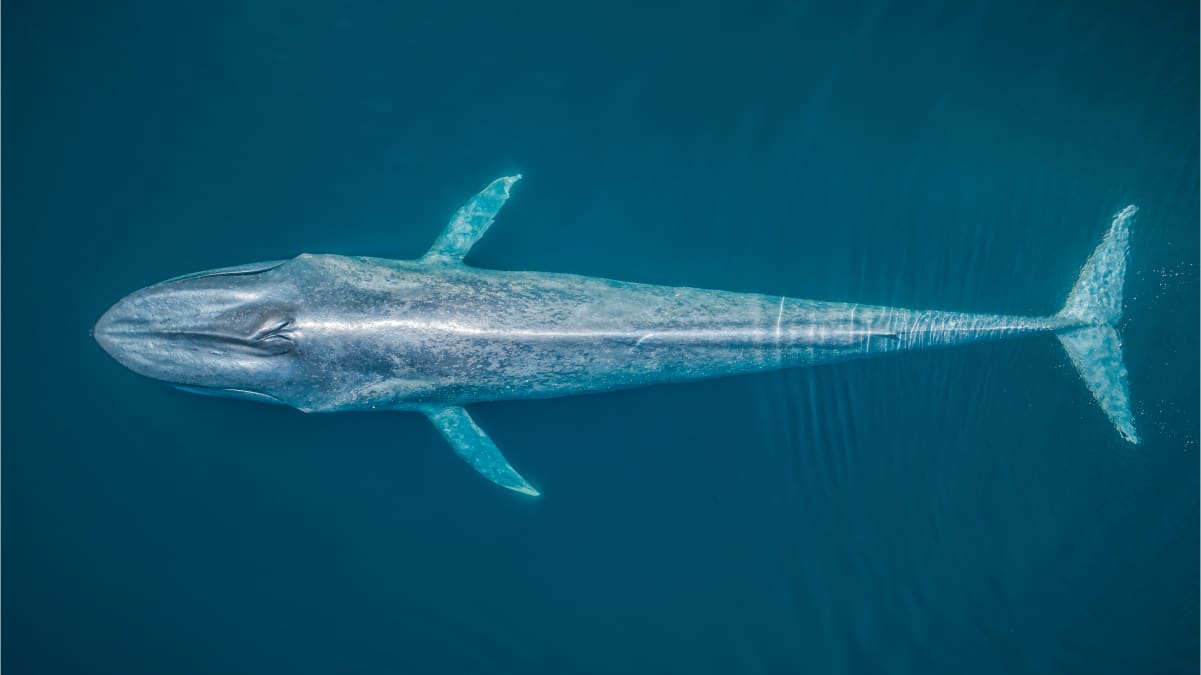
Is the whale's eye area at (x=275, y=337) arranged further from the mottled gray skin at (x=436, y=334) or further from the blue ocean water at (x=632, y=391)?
the blue ocean water at (x=632, y=391)

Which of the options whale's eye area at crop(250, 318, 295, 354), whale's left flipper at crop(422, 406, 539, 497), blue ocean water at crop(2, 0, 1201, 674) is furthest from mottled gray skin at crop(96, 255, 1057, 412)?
blue ocean water at crop(2, 0, 1201, 674)

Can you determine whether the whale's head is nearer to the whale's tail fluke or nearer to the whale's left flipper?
the whale's left flipper

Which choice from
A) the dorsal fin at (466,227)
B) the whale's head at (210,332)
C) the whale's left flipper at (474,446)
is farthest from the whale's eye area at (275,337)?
the dorsal fin at (466,227)

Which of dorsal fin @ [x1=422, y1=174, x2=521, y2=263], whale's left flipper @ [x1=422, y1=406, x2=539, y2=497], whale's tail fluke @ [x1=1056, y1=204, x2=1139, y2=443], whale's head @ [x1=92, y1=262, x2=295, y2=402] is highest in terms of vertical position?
whale's tail fluke @ [x1=1056, y1=204, x2=1139, y2=443]

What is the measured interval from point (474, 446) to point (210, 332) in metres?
2.68

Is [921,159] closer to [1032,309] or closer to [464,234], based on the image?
[1032,309]

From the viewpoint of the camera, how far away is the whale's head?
620 centimetres

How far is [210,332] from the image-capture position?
6168 millimetres

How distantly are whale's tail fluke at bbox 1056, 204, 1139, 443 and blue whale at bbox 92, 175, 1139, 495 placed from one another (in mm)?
15

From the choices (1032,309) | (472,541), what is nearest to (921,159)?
(1032,309)

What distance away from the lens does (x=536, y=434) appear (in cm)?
791

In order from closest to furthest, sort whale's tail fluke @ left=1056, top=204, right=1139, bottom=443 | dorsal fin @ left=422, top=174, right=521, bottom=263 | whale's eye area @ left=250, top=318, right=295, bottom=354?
whale's eye area @ left=250, top=318, right=295, bottom=354 → dorsal fin @ left=422, top=174, right=521, bottom=263 → whale's tail fluke @ left=1056, top=204, right=1139, bottom=443

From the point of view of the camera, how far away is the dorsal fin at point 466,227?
7.32 m

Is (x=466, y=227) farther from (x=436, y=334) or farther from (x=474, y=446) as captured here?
(x=474, y=446)
